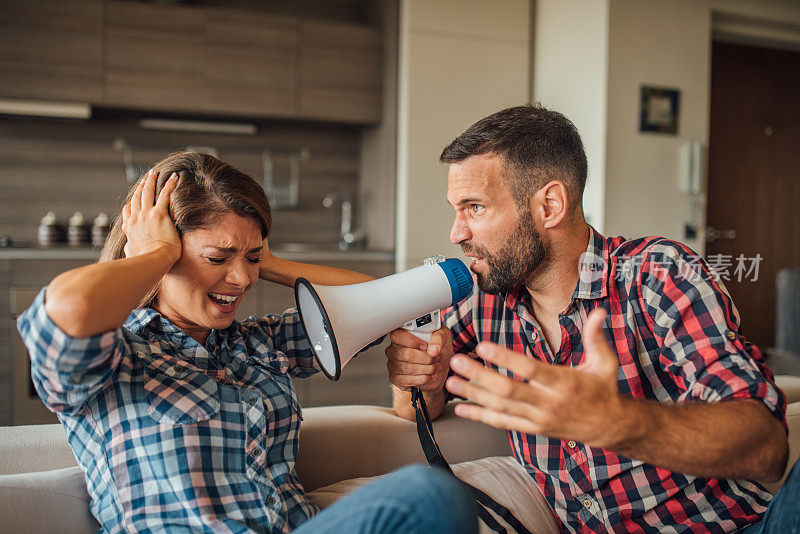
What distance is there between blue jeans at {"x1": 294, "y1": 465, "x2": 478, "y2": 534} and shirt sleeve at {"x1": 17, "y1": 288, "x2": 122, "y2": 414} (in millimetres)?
397

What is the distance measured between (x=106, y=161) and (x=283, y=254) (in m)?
1.24

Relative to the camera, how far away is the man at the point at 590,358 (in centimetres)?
82

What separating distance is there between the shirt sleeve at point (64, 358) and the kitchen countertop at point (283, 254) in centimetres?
237

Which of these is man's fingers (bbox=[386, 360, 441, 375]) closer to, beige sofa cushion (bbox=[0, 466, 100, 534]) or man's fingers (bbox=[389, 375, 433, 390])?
man's fingers (bbox=[389, 375, 433, 390])

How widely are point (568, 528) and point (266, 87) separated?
2.96 metres

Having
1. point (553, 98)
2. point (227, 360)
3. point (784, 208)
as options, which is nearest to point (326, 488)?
point (227, 360)

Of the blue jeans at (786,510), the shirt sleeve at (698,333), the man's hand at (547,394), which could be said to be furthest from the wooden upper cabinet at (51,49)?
the blue jeans at (786,510)

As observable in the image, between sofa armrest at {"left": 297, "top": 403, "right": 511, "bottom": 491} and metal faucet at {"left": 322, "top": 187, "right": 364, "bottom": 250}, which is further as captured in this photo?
metal faucet at {"left": 322, "top": 187, "right": 364, "bottom": 250}

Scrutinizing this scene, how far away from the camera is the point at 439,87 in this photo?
12.1 ft

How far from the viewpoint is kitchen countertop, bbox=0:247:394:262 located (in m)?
3.10

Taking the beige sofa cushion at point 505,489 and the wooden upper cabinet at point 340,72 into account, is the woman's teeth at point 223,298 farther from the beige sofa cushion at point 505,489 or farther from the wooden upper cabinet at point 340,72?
the wooden upper cabinet at point 340,72

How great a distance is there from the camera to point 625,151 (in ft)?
11.1

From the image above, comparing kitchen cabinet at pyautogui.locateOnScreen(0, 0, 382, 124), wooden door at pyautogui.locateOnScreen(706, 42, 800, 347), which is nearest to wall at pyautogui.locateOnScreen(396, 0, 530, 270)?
kitchen cabinet at pyautogui.locateOnScreen(0, 0, 382, 124)

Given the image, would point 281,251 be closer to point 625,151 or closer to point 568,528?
point 625,151
